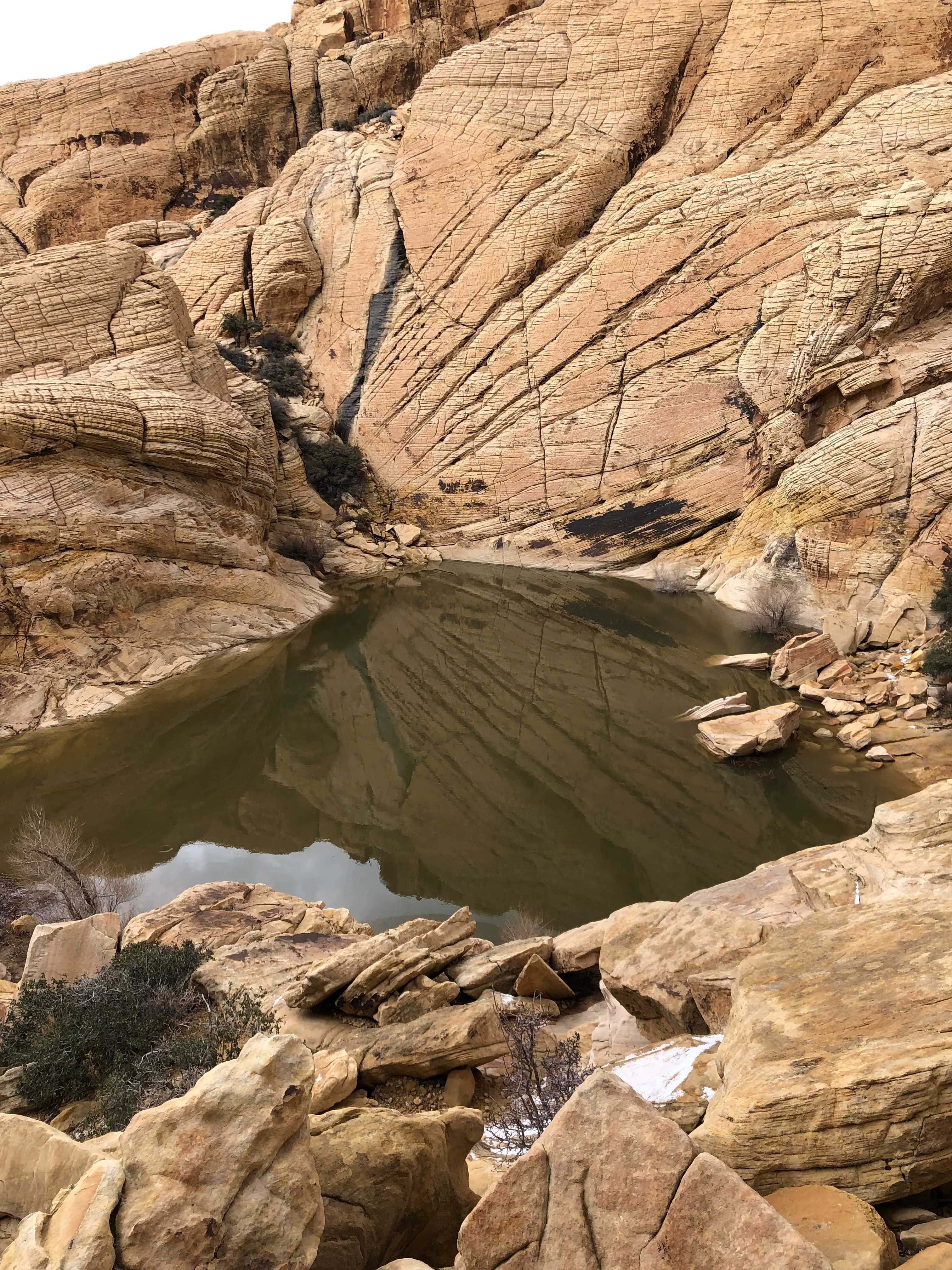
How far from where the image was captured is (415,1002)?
5.94 m

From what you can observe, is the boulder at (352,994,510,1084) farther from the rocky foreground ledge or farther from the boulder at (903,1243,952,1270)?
the boulder at (903,1243,952,1270)

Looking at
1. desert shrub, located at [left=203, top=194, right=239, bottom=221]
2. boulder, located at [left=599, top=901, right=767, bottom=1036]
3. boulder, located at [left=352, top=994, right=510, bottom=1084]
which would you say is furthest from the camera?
desert shrub, located at [left=203, top=194, right=239, bottom=221]

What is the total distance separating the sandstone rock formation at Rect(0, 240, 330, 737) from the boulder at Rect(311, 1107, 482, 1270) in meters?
16.2

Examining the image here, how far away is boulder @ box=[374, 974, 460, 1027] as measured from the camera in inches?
231

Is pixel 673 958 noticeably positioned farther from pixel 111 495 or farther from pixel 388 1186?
pixel 111 495

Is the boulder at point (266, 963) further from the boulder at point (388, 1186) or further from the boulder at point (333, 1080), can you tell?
the boulder at point (388, 1186)

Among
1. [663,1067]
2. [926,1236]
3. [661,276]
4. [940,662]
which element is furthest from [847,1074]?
[661,276]

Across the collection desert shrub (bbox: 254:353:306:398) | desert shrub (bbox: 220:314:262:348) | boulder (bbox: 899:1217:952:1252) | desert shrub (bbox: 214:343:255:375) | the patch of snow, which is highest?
desert shrub (bbox: 220:314:262:348)

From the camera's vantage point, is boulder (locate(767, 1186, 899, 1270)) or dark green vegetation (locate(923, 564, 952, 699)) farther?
dark green vegetation (locate(923, 564, 952, 699))

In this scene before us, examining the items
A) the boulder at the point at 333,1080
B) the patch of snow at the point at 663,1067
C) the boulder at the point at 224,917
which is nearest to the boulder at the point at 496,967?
the boulder at the point at 333,1080

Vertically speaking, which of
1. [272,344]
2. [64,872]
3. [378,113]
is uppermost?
[378,113]

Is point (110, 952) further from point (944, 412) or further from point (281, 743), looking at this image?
point (944, 412)

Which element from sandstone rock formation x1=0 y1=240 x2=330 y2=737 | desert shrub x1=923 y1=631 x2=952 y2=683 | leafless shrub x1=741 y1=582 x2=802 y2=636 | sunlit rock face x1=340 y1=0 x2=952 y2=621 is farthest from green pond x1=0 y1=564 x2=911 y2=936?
sunlit rock face x1=340 y1=0 x2=952 y2=621

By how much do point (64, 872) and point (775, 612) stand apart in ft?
49.3
